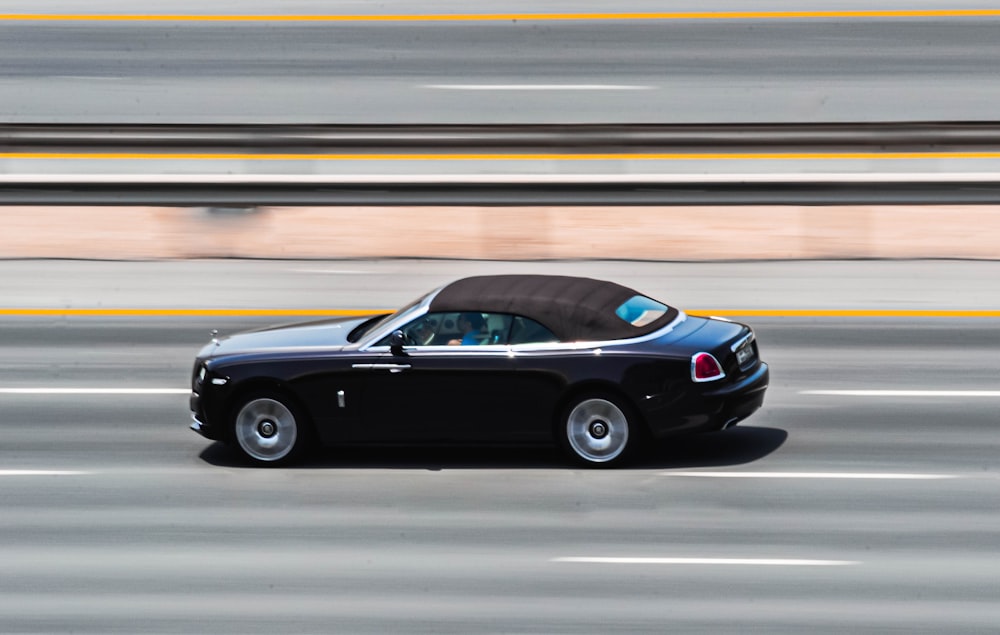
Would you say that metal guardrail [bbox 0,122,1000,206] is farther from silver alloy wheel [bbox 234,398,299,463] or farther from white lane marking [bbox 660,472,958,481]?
white lane marking [bbox 660,472,958,481]

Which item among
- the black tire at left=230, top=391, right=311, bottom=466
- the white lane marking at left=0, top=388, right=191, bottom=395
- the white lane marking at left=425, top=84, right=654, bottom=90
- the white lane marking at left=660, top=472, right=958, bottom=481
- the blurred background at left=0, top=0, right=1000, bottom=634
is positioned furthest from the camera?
the white lane marking at left=425, top=84, right=654, bottom=90

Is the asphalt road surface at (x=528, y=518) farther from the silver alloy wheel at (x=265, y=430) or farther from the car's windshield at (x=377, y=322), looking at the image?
the car's windshield at (x=377, y=322)

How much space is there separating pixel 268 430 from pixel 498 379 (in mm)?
1764

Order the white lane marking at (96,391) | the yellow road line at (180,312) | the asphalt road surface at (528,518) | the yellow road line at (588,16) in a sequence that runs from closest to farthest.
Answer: the asphalt road surface at (528,518) → the white lane marking at (96,391) → the yellow road line at (180,312) → the yellow road line at (588,16)

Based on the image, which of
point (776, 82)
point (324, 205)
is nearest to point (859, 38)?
point (776, 82)

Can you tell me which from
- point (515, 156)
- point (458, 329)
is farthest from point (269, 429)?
point (515, 156)

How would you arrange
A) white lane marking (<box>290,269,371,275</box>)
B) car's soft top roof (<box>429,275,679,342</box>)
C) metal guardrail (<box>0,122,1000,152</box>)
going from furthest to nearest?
metal guardrail (<box>0,122,1000,152</box>)
white lane marking (<box>290,269,371,275</box>)
car's soft top roof (<box>429,275,679,342</box>)

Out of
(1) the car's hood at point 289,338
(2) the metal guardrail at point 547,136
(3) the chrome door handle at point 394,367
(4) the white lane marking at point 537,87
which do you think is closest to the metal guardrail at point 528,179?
(2) the metal guardrail at point 547,136

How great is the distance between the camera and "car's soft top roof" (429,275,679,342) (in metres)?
10.1

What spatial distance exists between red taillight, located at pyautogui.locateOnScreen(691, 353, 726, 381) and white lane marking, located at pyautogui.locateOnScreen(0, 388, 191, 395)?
4749mm

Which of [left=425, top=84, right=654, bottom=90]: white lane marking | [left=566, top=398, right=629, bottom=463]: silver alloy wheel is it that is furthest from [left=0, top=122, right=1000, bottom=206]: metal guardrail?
[left=566, top=398, right=629, bottom=463]: silver alloy wheel

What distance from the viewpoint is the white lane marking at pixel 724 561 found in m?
8.35

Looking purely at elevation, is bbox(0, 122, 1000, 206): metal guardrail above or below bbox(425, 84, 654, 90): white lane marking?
below

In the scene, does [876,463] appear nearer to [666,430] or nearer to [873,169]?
[666,430]
